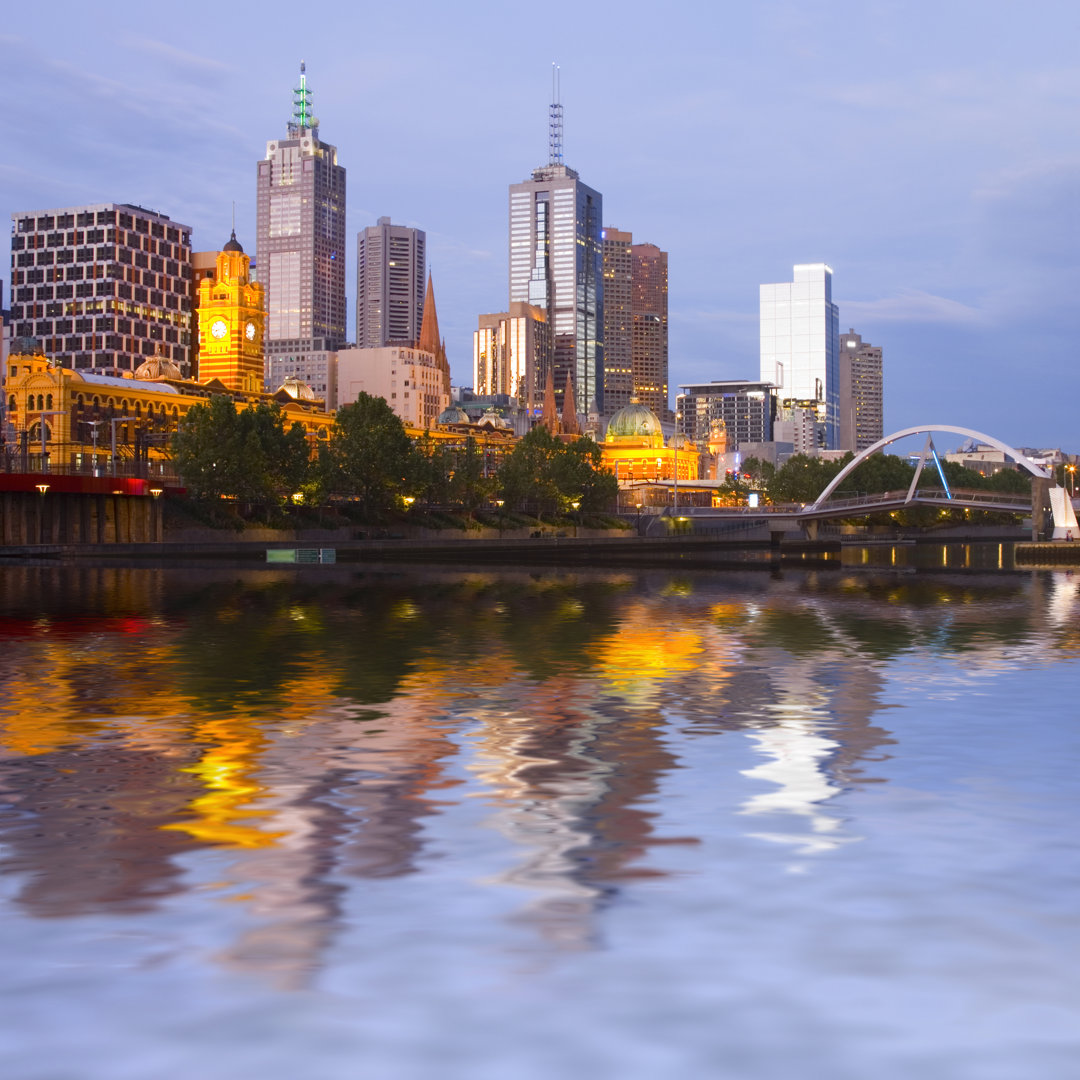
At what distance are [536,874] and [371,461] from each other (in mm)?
114130

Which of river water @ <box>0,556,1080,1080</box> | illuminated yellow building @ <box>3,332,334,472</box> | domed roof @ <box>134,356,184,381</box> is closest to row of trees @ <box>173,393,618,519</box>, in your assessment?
illuminated yellow building @ <box>3,332,334,472</box>

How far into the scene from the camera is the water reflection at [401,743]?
33.3 feet

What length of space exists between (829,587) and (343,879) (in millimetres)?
55489

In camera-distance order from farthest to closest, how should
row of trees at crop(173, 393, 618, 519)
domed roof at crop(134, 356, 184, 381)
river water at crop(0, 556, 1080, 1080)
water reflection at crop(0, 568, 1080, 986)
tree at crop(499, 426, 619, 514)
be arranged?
1. domed roof at crop(134, 356, 184, 381)
2. tree at crop(499, 426, 619, 514)
3. row of trees at crop(173, 393, 618, 519)
4. water reflection at crop(0, 568, 1080, 986)
5. river water at crop(0, 556, 1080, 1080)

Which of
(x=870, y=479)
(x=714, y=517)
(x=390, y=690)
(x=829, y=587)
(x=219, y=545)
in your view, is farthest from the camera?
(x=870, y=479)

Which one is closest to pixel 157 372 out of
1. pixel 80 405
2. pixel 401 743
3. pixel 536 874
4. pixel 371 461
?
Result: pixel 80 405

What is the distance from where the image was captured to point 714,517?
14425cm

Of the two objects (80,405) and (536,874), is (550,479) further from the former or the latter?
(536,874)

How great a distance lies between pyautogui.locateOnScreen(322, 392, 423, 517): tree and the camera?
122m

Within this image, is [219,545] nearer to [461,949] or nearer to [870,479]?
[461,949]

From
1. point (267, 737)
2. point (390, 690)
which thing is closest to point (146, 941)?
point (267, 737)

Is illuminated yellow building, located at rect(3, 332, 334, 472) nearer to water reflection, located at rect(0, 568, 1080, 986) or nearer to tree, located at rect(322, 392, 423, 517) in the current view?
tree, located at rect(322, 392, 423, 517)

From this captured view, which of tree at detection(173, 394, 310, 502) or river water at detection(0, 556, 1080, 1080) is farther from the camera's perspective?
tree at detection(173, 394, 310, 502)

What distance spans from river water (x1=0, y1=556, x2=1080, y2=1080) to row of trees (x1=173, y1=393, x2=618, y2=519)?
8689 centimetres
